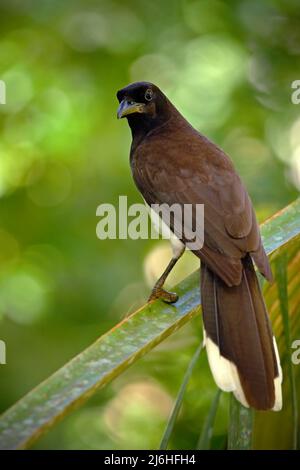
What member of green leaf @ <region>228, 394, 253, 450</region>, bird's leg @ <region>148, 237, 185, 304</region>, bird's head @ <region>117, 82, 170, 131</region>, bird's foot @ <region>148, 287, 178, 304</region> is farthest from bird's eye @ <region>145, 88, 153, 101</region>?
green leaf @ <region>228, 394, 253, 450</region>

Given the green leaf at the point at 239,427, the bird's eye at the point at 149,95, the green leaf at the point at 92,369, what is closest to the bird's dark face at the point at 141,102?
the bird's eye at the point at 149,95

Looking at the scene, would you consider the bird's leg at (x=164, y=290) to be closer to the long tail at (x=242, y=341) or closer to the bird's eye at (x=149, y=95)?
the long tail at (x=242, y=341)

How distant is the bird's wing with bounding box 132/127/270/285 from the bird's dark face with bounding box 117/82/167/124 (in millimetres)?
184

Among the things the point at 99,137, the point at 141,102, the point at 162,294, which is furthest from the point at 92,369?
the point at 99,137

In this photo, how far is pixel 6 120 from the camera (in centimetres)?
503

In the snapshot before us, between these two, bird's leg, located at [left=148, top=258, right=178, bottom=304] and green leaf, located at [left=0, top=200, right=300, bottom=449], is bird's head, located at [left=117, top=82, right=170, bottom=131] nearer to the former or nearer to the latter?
bird's leg, located at [left=148, top=258, right=178, bottom=304]

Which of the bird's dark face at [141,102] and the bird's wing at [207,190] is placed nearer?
the bird's wing at [207,190]

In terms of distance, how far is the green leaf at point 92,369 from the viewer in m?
1.42

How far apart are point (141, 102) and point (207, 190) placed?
0.82 m

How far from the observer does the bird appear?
2230 millimetres

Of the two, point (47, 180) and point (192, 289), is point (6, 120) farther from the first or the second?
point (192, 289)

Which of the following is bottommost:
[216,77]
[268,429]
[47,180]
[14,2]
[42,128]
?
[268,429]

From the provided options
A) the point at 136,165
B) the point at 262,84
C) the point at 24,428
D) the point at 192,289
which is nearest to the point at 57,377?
the point at 24,428

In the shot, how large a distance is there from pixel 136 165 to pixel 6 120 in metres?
1.96
